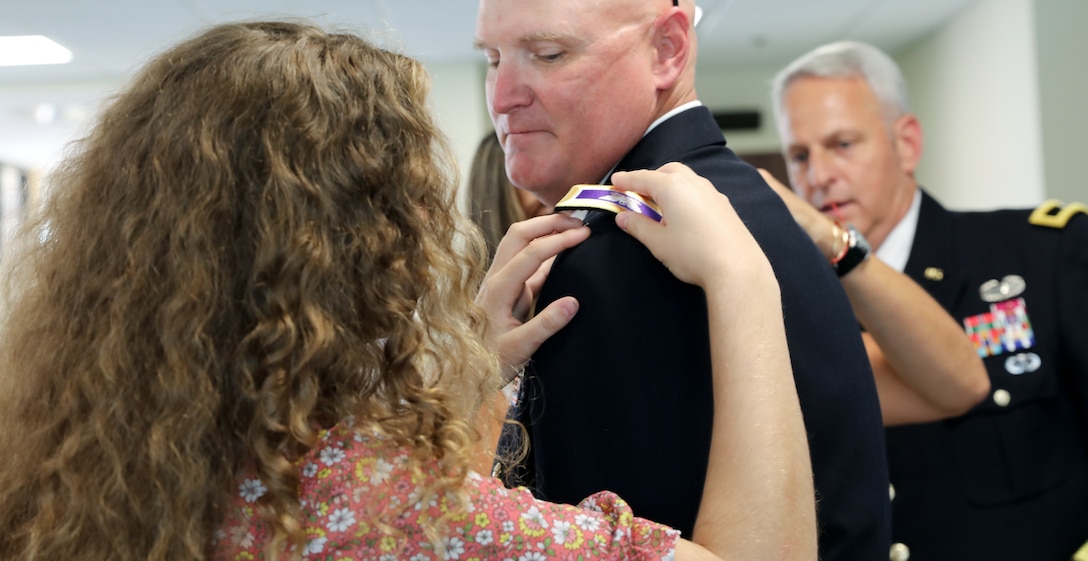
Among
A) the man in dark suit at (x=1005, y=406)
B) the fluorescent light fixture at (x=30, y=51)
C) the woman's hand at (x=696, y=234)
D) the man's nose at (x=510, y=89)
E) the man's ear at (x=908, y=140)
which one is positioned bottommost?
the man in dark suit at (x=1005, y=406)

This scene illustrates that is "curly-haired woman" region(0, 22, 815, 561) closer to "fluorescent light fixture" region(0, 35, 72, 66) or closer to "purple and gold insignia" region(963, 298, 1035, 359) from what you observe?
"purple and gold insignia" region(963, 298, 1035, 359)

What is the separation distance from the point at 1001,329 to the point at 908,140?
57 centimetres

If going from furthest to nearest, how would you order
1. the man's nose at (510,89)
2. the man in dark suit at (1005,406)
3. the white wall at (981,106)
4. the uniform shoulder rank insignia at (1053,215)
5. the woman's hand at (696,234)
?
1. the white wall at (981,106)
2. the uniform shoulder rank insignia at (1053,215)
3. the man in dark suit at (1005,406)
4. the man's nose at (510,89)
5. the woman's hand at (696,234)

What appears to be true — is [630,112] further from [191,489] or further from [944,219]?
[944,219]

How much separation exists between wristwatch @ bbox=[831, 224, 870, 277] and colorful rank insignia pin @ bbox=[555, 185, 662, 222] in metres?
0.71

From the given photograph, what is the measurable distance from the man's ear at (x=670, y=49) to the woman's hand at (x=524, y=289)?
243 mm

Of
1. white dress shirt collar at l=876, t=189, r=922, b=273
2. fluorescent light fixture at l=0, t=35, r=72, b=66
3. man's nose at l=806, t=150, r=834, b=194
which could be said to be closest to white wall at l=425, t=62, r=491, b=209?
fluorescent light fixture at l=0, t=35, r=72, b=66

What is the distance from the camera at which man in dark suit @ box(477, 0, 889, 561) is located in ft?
3.57

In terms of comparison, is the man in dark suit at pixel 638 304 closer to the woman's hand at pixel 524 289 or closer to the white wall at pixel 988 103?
the woman's hand at pixel 524 289

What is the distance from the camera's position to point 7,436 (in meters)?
1.03

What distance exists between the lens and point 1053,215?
2.06 m

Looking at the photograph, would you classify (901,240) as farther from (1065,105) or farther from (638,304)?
(1065,105)

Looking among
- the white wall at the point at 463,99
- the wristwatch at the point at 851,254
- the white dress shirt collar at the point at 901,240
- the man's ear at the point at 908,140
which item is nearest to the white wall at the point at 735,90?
the white wall at the point at 463,99

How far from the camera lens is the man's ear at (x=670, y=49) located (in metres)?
1.29
